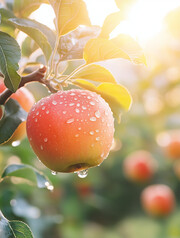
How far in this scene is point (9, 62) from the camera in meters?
0.64

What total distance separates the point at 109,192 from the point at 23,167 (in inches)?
129

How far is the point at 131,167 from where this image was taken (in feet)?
11.6

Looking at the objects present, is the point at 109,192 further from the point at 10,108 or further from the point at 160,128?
the point at 10,108

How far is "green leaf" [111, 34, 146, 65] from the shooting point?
2.21ft

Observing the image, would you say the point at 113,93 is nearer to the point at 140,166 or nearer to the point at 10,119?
the point at 10,119

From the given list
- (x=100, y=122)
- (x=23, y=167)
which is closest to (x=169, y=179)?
(x=23, y=167)

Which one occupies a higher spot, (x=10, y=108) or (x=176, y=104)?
(x=10, y=108)

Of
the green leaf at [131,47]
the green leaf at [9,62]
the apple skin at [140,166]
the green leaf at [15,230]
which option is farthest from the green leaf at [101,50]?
the apple skin at [140,166]

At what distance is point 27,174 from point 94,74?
48 centimetres

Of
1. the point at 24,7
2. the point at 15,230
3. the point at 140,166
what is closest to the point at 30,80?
the point at 24,7

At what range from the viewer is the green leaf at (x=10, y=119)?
70 cm

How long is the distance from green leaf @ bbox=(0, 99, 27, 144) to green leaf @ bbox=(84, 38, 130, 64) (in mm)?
181

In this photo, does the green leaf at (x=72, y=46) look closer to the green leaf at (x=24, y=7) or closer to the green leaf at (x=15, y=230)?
the green leaf at (x=24, y=7)

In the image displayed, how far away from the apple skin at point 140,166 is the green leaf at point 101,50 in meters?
2.83
